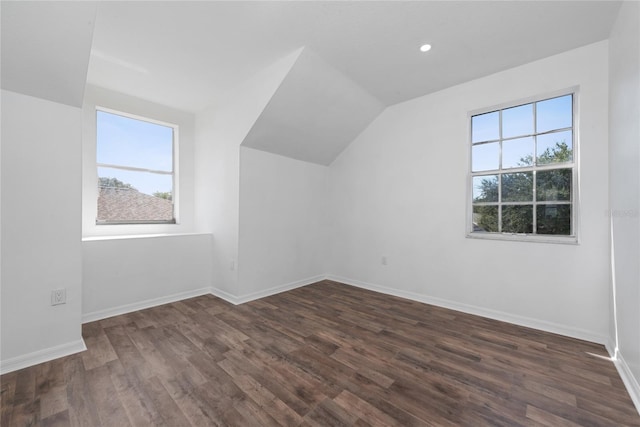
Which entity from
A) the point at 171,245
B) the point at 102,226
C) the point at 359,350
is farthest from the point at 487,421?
the point at 102,226

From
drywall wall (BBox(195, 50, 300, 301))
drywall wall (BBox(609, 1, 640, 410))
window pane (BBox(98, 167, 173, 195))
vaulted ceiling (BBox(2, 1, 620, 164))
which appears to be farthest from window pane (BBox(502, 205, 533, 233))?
window pane (BBox(98, 167, 173, 195))

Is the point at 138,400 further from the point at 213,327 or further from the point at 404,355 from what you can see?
the point at 404,355

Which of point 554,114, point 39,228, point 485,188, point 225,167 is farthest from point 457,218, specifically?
point 39,228

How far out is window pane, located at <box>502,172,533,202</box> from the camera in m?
2.74

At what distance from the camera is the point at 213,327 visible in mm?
2564

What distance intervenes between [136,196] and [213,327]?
7.36 feet

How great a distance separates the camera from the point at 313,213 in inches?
169

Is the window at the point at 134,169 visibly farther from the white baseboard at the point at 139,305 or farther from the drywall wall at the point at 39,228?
the drywall wall at the point at 39,228

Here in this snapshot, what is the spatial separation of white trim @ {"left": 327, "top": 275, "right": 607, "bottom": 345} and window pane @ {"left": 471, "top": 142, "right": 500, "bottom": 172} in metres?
1.61

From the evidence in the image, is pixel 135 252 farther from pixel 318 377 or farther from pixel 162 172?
pixel 318 377

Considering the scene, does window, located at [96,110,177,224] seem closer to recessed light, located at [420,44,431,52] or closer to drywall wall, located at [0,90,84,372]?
drywall wall, located at [0,90,84,372]

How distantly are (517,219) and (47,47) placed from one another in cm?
418

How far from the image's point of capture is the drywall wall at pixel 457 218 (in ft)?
7.71

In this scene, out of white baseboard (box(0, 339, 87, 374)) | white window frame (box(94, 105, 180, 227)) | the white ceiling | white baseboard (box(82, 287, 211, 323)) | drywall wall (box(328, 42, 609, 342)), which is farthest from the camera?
white window frame (box(94, 105, 180, 227))
